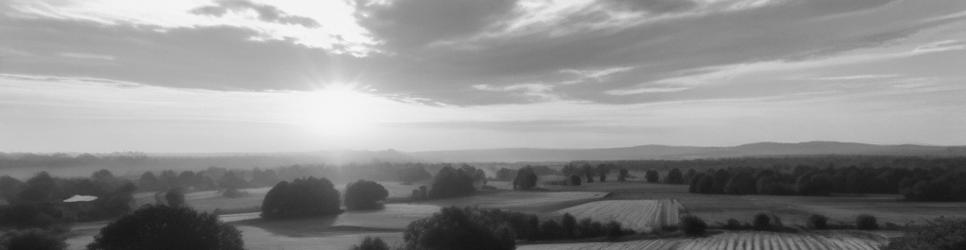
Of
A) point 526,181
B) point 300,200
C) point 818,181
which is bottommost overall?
point 300,200

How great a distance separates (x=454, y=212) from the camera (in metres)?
51.6

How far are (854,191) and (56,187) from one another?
545 ft

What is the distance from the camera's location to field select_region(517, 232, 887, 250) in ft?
195

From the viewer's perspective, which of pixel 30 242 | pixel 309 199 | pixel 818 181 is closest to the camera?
pixel 30 242

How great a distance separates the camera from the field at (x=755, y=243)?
59.4m

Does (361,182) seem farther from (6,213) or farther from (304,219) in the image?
(6,213)

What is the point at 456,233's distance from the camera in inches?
1980

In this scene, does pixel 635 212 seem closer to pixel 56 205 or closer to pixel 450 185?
pixel 450 185

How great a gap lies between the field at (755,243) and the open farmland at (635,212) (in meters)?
10.3

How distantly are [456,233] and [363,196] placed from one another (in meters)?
68.2

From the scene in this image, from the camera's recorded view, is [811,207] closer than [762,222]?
No

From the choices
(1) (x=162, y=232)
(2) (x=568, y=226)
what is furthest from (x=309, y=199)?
(1) (x=162, y=232)

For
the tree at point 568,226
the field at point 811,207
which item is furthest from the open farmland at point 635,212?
the tree at point 568,226

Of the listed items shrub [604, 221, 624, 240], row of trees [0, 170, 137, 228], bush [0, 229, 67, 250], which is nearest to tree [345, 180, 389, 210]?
row of trees [0, 170, 137, 228]
